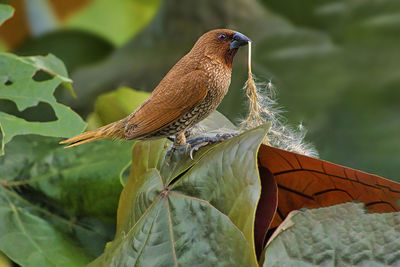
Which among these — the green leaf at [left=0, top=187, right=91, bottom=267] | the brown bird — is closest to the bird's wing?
the brown bird

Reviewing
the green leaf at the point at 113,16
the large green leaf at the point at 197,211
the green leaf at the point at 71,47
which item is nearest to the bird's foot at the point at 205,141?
the large green leaf at the point at 197,211

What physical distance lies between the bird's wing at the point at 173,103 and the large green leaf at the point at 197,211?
24 mm

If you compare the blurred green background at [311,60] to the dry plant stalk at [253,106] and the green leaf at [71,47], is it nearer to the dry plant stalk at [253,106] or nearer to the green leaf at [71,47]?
the green leaf at [71,47]

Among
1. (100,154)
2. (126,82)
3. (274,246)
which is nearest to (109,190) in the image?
(100,154)

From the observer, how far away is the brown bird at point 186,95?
24 cm

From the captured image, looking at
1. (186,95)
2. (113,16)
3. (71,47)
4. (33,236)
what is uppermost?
(113,16)

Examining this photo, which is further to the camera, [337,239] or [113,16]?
[113,16]

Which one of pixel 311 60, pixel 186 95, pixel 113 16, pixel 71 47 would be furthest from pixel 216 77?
pixel 113 16

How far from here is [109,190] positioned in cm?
33

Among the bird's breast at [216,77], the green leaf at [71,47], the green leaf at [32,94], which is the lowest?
the green leaf at [32,94]

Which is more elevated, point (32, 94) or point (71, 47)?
point (71, 47)

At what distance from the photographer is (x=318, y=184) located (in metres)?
0.23

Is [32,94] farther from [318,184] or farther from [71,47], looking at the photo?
[71,47]

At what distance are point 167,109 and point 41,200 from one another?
0.14 metres
